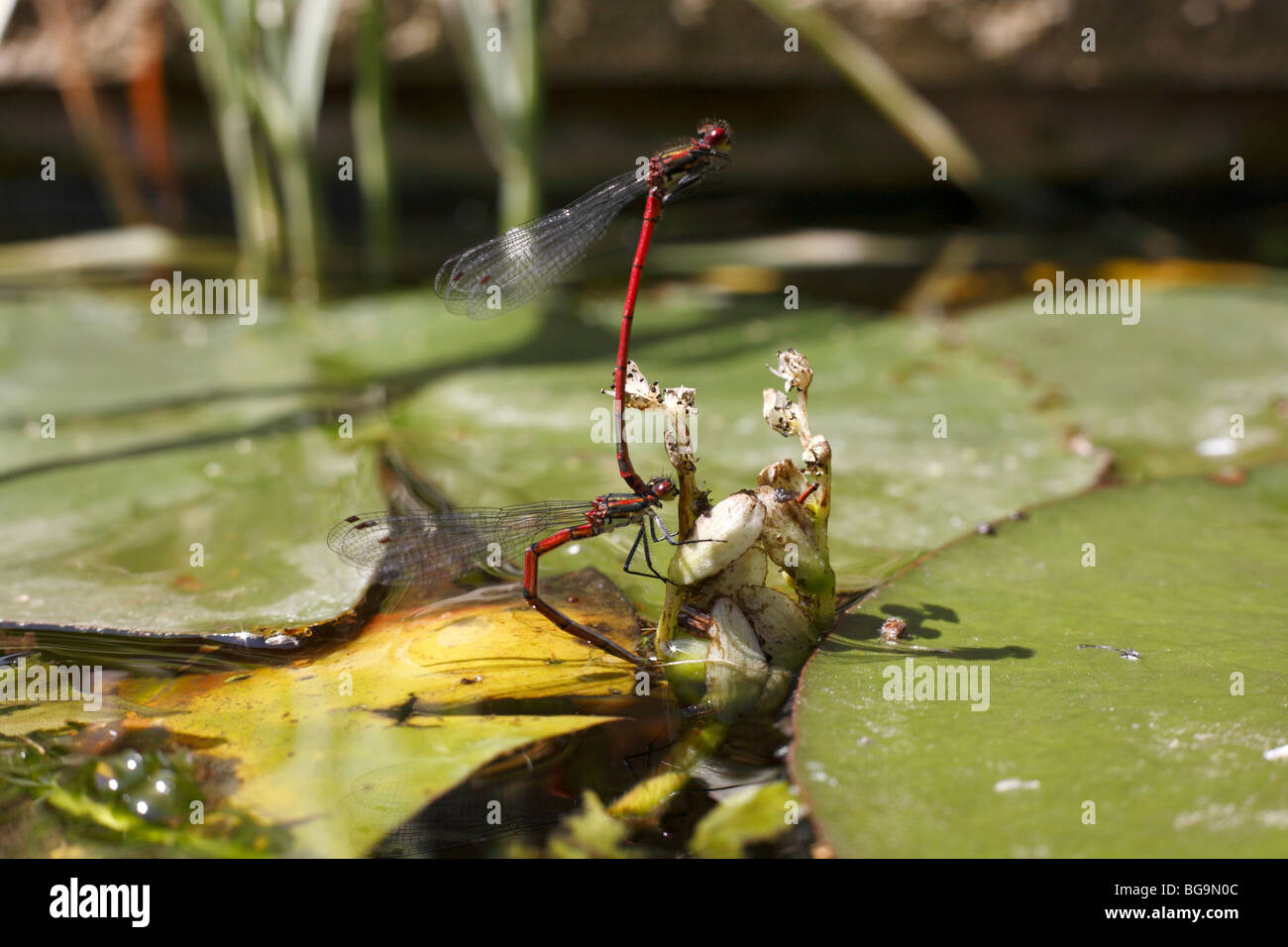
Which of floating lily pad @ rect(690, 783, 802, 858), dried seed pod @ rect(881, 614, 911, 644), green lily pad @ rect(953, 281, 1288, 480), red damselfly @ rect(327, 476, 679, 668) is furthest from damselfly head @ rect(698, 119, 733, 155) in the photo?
green lily pad @ rect(953, 281, 1288, 480)

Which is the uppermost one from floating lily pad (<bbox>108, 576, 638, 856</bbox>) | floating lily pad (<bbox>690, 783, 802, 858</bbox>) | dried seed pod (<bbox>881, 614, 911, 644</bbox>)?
dried seed pod (<bbox>881, 614, 911, 644</bbox>)

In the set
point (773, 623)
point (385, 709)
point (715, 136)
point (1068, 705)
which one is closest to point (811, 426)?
point (715, 136)

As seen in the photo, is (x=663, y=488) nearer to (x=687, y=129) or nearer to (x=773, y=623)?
(x=773, y=623)

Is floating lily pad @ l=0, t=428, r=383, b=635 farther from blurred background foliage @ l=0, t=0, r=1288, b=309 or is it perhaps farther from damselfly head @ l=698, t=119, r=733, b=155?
blurred background foliage @ l=0, t=0, r=1288, b=309

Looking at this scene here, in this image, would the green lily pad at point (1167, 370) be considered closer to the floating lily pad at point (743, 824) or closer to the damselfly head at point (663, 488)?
the damselfly head at point (663, 488)

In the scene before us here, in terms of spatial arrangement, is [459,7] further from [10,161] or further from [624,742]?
[10,161]

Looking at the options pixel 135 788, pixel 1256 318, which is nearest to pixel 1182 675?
pixel 135 788

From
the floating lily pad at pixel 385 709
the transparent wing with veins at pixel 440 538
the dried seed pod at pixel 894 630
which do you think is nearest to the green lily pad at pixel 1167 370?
the dried seed pod at pixel 894 630
